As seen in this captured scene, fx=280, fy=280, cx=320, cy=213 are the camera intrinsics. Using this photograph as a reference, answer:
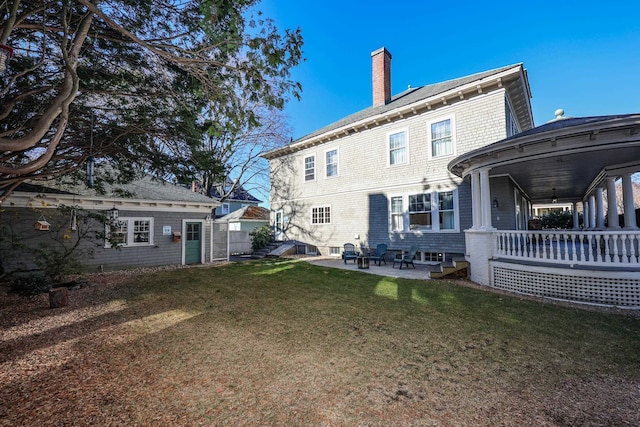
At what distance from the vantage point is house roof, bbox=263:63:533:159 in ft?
32.2

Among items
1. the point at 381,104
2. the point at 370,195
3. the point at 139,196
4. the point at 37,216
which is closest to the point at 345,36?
the point at 381,104

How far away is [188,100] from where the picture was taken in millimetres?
6723

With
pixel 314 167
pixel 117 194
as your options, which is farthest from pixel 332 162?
pixel 117 194

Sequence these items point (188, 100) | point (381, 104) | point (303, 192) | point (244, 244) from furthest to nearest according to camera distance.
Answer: point (244, 244)
point (303, 192)
point (381, 104)
point (188, 100)

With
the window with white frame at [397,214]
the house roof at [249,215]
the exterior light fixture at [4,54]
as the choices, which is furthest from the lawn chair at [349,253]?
the house roof at [249,215]

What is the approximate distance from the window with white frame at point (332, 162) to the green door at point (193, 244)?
745cm

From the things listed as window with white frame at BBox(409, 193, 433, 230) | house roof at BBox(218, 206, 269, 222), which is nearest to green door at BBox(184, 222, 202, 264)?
house roof at BBox(218, 206, 269, 222)

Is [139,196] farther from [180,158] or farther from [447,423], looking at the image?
[447,423]

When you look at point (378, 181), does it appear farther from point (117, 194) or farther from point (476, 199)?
point (117, 194)

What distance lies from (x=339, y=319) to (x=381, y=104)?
12753 millimetres

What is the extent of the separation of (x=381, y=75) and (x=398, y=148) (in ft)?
15.6

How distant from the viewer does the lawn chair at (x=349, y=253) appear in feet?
41.7

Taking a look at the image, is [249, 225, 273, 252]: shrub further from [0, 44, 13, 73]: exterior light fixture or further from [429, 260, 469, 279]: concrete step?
[0, 44, 13, 73]: exterior light fixture

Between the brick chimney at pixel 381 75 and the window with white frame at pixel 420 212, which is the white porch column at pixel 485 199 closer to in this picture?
the window with white frame at pixel 420 212
